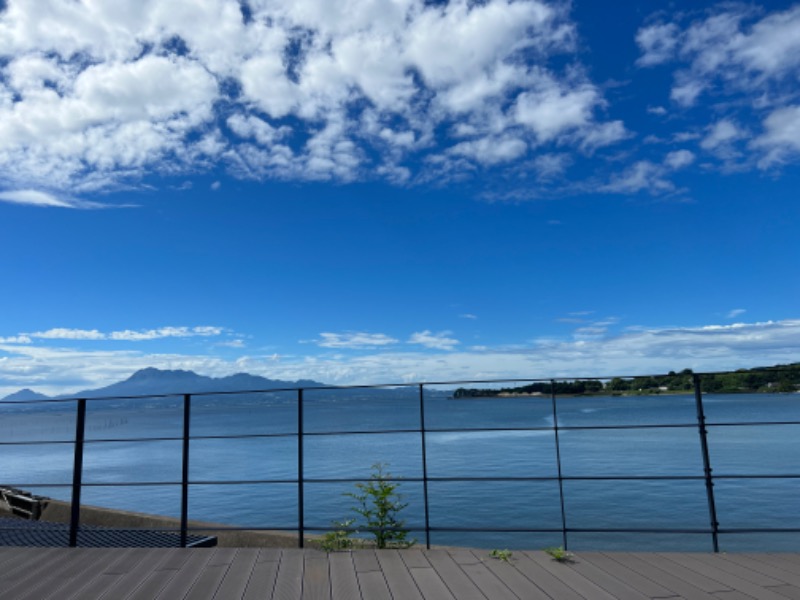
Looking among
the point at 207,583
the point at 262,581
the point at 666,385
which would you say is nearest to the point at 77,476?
the point at 207,583

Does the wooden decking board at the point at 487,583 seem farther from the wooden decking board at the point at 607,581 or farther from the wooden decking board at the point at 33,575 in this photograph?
the wooden decking board at the point at 33,575

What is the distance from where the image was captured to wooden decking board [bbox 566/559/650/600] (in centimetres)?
269

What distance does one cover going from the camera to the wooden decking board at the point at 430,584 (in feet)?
9.03

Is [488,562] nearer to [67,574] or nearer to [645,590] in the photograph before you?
[645,590]

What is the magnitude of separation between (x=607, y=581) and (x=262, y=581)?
6.02 ft

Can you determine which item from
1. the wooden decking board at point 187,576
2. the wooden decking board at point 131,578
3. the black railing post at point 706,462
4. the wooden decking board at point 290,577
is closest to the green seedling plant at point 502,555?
the wooden decking board at point 290,577

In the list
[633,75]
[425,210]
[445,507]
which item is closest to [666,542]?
[445,507]

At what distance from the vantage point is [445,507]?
15844mm

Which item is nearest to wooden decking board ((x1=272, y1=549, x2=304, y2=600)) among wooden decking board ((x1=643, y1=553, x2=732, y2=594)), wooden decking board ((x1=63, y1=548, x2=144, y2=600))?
wooden decking board ((x1=63, y1=548, x2=144, y2=600))

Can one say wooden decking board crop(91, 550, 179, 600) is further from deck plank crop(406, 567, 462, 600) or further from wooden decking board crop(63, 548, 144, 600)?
deck plank crop(406, 567, 462, 600)

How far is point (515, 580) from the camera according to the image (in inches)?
118

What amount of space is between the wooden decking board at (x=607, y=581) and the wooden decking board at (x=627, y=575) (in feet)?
0.07

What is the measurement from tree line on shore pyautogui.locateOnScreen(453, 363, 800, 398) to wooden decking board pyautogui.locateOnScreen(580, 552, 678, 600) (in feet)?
3.22

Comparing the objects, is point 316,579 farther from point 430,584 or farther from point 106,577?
point 106,577
